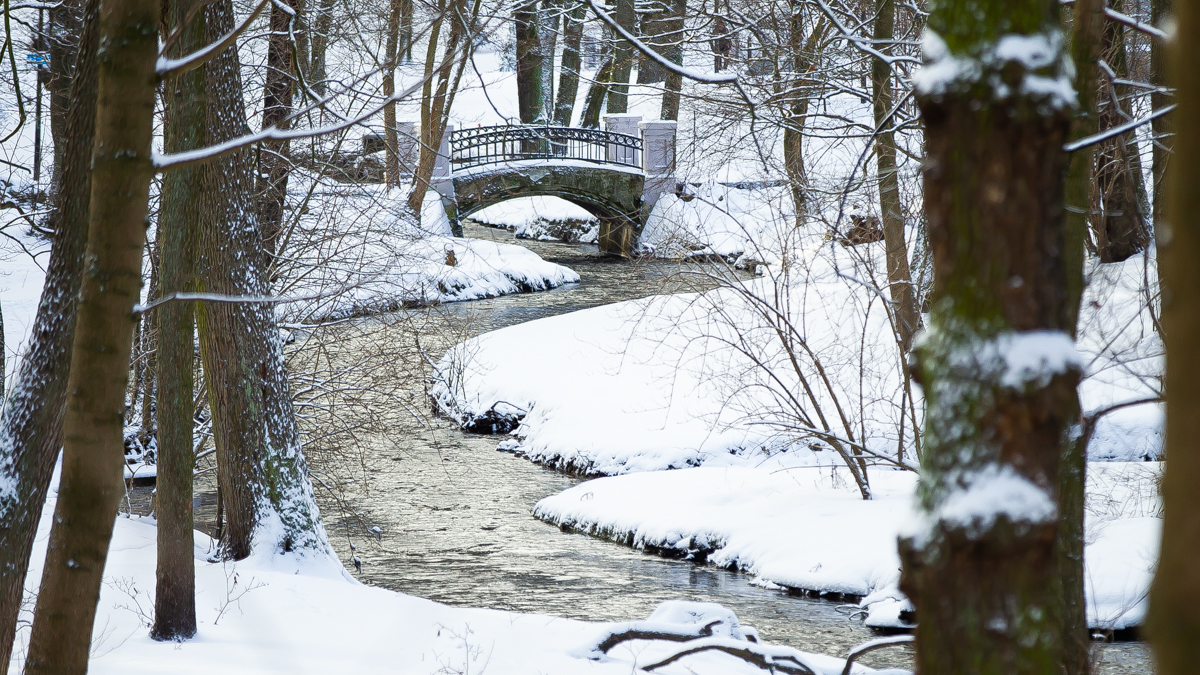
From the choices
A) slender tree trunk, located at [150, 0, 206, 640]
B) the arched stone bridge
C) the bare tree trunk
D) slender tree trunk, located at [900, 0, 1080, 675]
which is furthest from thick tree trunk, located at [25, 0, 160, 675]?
the arched stone bridge

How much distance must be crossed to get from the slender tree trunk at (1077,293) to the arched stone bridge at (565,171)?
2256 centimetres

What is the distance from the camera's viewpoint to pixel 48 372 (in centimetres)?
433

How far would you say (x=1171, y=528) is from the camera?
0.79m

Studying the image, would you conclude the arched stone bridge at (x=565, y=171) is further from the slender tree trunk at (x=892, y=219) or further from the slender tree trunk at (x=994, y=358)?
the slender tree trunk at (x=994, y=358)

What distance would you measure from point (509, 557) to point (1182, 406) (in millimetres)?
→ 10289

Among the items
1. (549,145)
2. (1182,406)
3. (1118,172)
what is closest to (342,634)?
(1182,406)

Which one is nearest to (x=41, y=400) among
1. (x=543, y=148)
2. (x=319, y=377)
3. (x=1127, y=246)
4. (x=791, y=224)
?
(x=319, y=377)

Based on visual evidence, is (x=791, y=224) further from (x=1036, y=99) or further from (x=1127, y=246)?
(x=1036, y=99)

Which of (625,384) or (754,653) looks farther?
(625,384)

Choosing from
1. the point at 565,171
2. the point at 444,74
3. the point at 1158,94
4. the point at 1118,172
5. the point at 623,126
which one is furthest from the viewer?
the point at 623,126

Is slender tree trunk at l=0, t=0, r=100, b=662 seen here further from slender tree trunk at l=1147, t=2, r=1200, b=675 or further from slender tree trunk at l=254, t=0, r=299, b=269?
slender tree trunk at l=254, t=0, r=299, b=269

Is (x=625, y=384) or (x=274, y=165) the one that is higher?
(x=274, y=165)

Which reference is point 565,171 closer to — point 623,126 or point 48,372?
point 623,126

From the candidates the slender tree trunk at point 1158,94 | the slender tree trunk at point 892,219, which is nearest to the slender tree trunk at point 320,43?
the slender tree trunk at point 892,219
